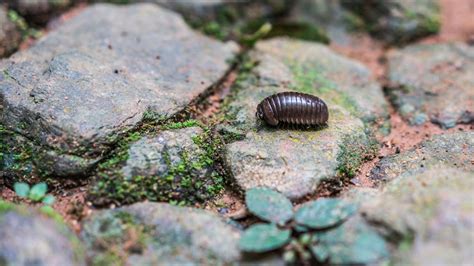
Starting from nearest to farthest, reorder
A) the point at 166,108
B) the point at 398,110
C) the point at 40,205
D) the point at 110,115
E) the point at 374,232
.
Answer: the point at 374,232 → the point at 40,205 → the point at 110,115 → the point at 166,108 → the point at 398,110

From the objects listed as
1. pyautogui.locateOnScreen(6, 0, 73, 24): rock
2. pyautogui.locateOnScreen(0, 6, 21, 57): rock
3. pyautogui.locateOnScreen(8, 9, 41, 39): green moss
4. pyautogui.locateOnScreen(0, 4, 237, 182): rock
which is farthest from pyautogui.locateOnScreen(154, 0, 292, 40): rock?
pyautogui.locateOnScreen(0, 6, 21, 57): rock

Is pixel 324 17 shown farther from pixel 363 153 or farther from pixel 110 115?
pixel 110 115

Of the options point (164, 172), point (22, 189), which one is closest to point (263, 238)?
point (164, 172)

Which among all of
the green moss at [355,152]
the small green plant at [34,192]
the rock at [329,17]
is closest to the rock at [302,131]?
the green moss at [355,152]

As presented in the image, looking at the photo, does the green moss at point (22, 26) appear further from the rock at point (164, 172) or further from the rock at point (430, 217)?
the rock at point (430, 217)

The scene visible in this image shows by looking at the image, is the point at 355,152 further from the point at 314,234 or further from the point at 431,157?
the point at 314,234

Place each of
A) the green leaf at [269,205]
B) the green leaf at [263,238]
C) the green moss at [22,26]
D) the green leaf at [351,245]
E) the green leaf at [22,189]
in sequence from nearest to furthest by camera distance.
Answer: the green leaf at [351,245] < the green leaf at [263,238] < the green leaf at [269,205] < the green leaf at [22,189] < the green moss at [22,26]

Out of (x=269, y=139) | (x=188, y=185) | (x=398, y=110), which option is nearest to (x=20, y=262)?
(x=188, y=185)
